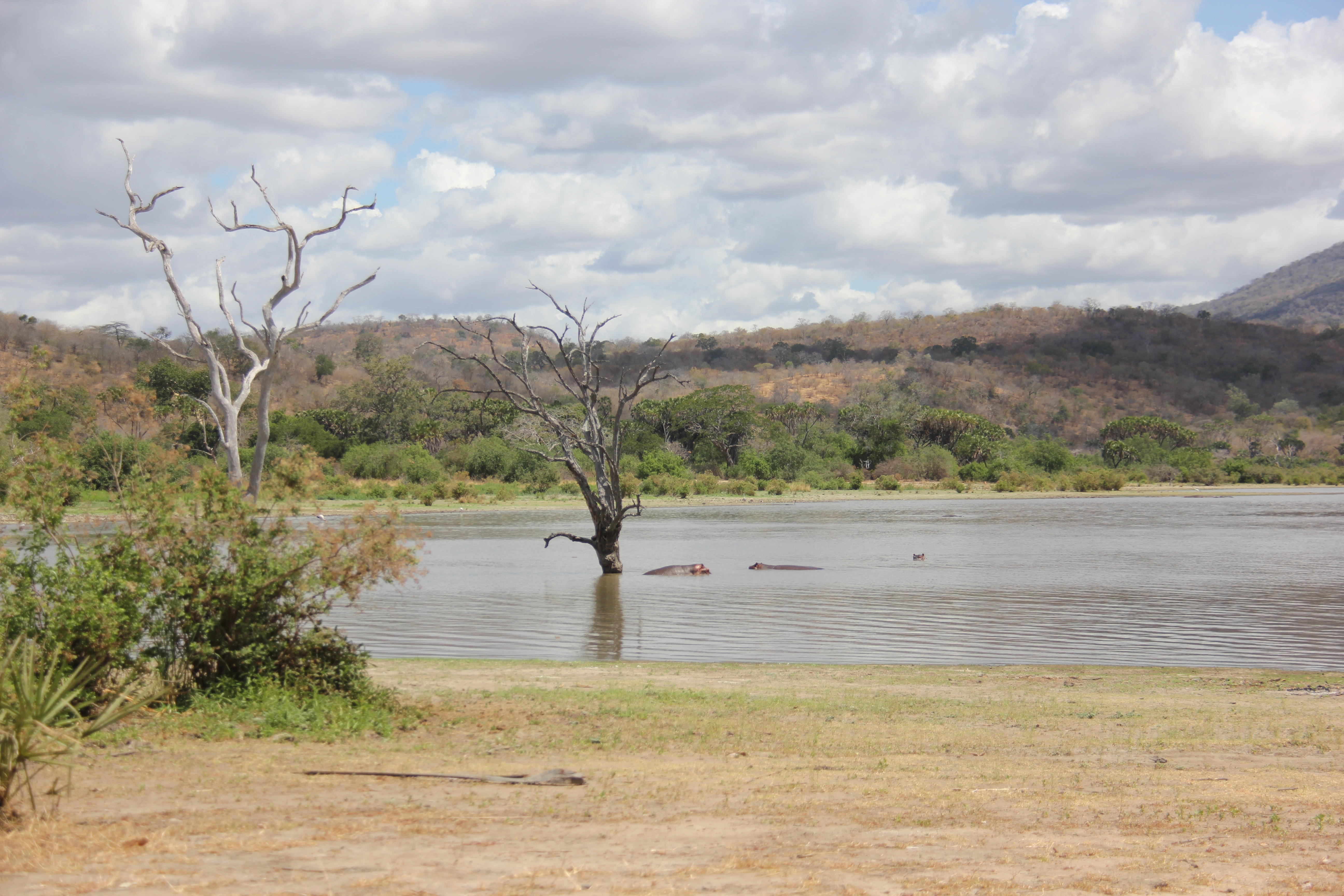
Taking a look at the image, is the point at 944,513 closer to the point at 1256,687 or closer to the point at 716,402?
the point at 716,402

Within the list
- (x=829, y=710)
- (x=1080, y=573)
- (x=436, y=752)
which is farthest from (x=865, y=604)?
(x=436, y=752)

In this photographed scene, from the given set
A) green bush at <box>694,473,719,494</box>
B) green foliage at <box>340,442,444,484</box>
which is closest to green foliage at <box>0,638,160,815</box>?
green foliage at <box>340,442,444,484</box>

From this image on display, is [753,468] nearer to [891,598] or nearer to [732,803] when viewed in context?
[891,598]

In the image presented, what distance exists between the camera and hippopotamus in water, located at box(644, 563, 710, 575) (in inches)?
876

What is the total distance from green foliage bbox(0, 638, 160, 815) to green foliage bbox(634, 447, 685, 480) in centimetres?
4575

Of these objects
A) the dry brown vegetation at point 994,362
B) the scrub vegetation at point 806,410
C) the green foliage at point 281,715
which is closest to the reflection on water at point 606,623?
the scrub vegetation at point 806,410

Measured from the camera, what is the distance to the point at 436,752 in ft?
25.1

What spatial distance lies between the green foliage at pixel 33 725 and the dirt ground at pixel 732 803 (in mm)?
205

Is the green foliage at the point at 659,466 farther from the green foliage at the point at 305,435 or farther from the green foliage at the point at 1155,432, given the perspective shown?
the green foliage at the point at 1155,432

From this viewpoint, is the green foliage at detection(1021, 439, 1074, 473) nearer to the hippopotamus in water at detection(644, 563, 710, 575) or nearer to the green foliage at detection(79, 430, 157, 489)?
the hippopotamus in water at detection(644, 563, 710, 575)

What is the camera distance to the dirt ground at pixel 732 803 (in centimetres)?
498

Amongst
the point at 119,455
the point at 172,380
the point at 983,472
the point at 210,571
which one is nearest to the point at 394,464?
the point at 172,380

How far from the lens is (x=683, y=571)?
22.4m

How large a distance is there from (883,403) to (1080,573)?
48.4 m
